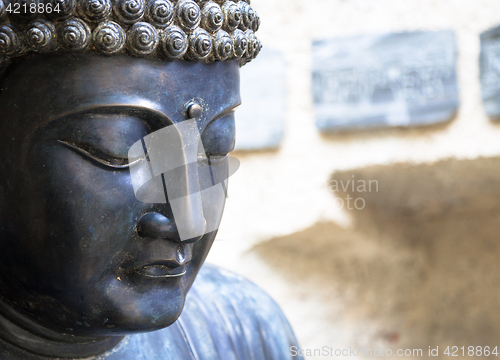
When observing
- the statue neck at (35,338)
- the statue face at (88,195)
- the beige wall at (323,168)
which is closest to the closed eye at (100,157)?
the statue face at (88,195)

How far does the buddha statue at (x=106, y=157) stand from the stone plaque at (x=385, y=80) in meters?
1.38

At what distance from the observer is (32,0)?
548 millimetres

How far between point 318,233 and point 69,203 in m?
1.63

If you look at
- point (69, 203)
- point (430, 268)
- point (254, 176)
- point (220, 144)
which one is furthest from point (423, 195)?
point (69, 203)

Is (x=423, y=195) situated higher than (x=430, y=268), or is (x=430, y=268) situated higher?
(x=423, y=195)

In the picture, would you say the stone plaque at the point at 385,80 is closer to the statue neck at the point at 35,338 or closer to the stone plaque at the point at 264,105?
the stone plaque at the point at 264,105

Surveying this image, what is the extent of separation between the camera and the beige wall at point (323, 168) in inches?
76.2

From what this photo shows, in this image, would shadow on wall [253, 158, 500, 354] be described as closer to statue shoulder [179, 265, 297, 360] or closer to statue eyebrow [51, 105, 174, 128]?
statue shoulder [179, 265, 297, 360]

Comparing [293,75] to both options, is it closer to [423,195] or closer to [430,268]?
[423,195]

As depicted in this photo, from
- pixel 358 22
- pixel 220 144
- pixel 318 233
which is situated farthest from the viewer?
pixel 318 233

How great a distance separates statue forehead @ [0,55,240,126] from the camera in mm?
562

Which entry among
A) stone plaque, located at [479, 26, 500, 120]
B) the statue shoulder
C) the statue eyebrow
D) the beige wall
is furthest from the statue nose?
stone plaque, located at [479, 26, 500, 120]

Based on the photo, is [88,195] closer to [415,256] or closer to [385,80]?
[385,80]

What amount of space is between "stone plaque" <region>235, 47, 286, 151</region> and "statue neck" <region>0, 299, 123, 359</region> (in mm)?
1387
